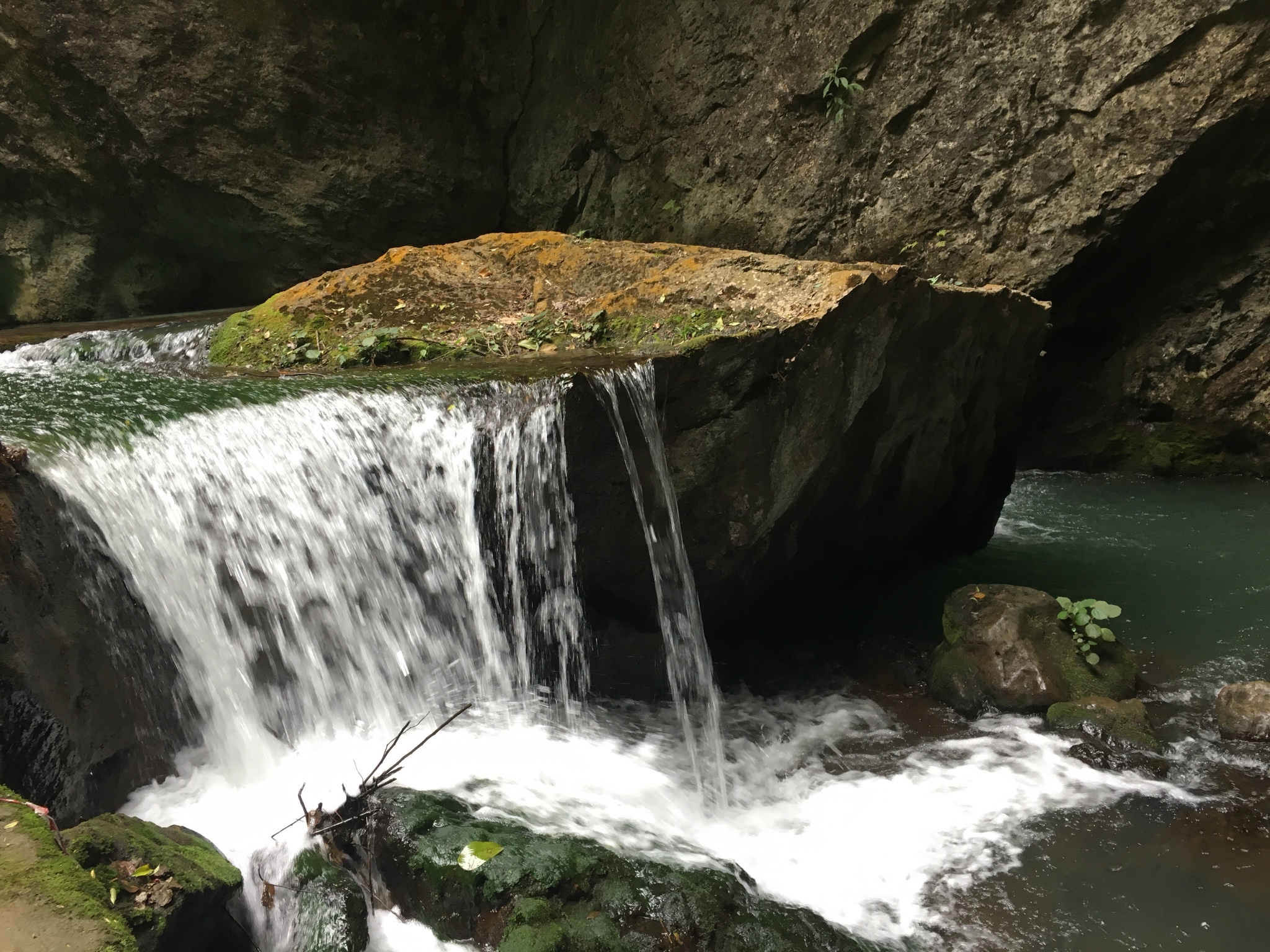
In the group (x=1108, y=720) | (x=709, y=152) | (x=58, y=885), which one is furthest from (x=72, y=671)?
(x=709, y=152)

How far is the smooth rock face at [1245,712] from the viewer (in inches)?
162

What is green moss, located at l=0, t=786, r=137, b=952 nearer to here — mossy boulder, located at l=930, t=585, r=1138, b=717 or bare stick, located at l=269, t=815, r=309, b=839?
bare stick, located at l=269, t=815, r=309, b=839

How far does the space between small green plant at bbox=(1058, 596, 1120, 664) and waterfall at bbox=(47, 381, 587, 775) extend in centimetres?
302

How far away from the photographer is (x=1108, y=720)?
430cm

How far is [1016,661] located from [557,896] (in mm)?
3173

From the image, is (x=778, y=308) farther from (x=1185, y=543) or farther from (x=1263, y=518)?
(x=1263, y=518)

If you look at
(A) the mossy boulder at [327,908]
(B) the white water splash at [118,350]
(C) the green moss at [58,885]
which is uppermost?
(B) the white water splash at [118,350]

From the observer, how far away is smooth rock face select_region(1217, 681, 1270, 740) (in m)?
4.12

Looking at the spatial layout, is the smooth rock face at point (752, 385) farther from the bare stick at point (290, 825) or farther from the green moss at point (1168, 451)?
the green moss at point (1168, 451)

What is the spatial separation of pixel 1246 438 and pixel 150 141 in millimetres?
12167

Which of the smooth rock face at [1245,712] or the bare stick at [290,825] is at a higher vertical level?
the bare stick at [290,825]

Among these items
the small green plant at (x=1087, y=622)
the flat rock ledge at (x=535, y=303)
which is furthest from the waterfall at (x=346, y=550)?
the small green plant at (x=1087, y=622)

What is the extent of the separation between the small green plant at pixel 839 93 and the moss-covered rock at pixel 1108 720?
5.53 m

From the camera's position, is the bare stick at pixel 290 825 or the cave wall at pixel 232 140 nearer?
the bare stick at pixel 290 825
